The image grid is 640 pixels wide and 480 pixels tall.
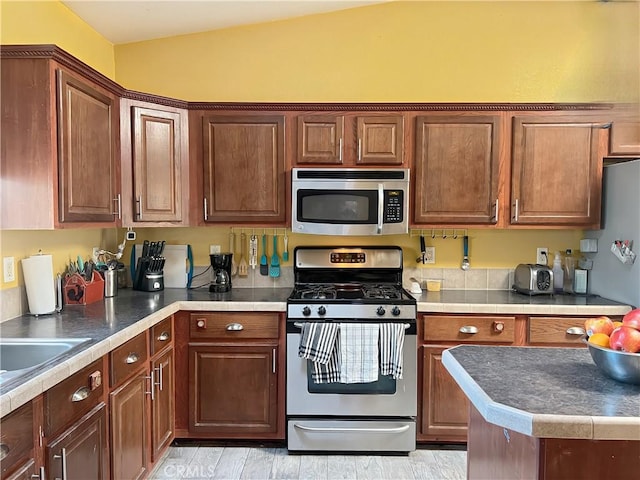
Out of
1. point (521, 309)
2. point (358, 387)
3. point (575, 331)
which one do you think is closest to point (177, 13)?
point (358, 387)

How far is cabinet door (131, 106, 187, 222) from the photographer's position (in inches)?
104

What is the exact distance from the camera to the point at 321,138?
2.85 m

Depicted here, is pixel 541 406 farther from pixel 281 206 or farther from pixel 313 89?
pixel 313 89

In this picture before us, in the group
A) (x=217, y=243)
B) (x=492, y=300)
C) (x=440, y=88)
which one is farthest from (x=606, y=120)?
(x=217, y=243)

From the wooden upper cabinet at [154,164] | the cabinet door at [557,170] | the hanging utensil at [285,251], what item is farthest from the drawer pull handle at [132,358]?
the cabinet door at [557,170]

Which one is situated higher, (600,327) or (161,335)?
(600,327)

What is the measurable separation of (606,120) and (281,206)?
203cm

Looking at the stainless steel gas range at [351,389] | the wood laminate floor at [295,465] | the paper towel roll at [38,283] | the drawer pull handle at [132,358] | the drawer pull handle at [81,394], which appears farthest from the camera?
the stainless steel gas range at [351,389]

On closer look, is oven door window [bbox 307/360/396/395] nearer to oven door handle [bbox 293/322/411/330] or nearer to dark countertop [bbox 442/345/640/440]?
oven door handle [bbox 293/322/411/330]

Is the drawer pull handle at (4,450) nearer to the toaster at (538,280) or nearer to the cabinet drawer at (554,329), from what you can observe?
the cabinet drawer at (554,329)

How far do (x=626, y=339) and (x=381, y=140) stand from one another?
1.91 m

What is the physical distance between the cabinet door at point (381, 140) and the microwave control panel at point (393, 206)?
0.21 m

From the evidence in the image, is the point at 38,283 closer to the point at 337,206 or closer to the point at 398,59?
the point at 337,206

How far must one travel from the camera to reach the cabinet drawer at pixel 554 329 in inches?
102
